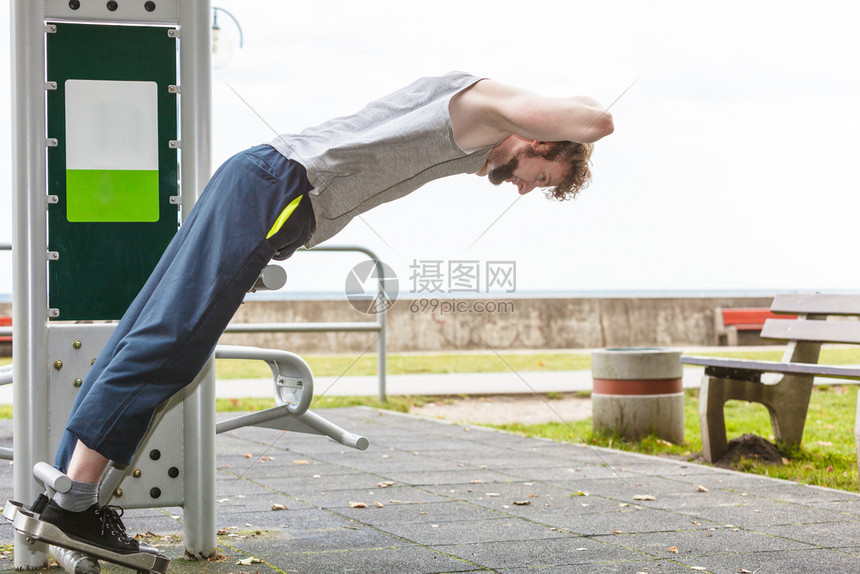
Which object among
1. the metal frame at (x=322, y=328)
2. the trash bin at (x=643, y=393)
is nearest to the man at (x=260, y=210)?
the trash bin at (x=643, y=393)

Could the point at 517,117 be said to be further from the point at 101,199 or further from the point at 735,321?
the point at 735,321

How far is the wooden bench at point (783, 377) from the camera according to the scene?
172 inches

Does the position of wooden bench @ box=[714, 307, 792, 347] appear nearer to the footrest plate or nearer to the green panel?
the green panel

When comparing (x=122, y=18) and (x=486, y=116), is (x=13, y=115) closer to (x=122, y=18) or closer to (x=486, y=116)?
(x=122, y=18)

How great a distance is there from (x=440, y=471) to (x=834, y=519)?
1.59 metres

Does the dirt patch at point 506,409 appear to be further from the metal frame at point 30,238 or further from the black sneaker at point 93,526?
the black sneaker at point 93,526

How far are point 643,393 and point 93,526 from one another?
3.33 metres

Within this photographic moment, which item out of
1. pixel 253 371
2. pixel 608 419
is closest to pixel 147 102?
pixel 608 419

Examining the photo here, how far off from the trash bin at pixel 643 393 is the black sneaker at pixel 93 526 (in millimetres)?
3182

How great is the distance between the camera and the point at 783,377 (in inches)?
178

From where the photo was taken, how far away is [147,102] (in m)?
2.63

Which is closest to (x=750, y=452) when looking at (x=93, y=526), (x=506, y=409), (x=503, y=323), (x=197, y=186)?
(x=503, y=323)

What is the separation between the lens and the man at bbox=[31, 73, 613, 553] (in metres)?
2.01

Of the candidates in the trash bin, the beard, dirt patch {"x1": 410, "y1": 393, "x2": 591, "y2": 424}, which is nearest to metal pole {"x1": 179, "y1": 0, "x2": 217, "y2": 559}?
the beard
